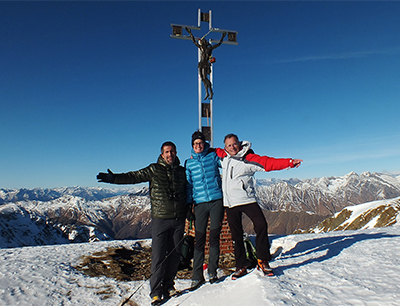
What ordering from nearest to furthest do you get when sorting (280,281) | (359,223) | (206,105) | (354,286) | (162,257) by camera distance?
(354,286) → (280,281) → (162,257) → (206,105) → (359,223)

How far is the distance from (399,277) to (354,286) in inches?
33.1

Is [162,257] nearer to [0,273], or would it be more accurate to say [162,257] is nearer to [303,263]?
[303,263]

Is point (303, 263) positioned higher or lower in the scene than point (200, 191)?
lower

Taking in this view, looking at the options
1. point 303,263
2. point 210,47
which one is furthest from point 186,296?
point 210,47

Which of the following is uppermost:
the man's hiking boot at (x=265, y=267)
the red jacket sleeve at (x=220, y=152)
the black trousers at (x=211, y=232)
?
the red jacket sleeve at (x=220, y=152)

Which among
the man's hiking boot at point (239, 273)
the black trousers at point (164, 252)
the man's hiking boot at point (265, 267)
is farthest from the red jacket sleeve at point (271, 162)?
the man's hiking boot at point (239, 273)

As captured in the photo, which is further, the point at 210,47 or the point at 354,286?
the point at 210,47

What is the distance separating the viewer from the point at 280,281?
410 centimetres

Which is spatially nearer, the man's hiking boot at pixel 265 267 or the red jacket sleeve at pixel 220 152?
the man's hiking boot at pixel 265 267

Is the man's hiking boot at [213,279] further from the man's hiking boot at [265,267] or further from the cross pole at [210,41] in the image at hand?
the cross pole at [210,41]

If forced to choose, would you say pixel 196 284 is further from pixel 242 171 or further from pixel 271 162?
pixel 271 162

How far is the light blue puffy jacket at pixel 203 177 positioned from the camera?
4.86 meters

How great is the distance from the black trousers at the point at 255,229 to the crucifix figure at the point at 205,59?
4558 mm

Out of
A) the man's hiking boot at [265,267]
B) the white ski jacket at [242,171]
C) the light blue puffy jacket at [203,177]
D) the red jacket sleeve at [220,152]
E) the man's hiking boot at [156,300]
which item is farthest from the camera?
the red jacket sleeve at [220,152]
